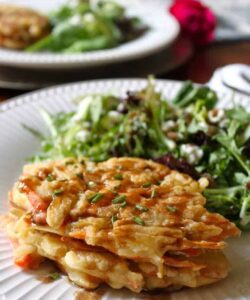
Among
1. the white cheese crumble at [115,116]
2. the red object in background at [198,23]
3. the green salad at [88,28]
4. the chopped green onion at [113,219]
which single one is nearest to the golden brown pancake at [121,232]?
the chopped green onion at [113,219]

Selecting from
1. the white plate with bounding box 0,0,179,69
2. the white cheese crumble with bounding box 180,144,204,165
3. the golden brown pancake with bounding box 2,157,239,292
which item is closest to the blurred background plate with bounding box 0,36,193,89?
the white plate with bounding box 0,0,179,69

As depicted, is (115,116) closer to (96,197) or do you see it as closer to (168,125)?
(168,125)

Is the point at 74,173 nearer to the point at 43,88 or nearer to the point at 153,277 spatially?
the point at 153,277

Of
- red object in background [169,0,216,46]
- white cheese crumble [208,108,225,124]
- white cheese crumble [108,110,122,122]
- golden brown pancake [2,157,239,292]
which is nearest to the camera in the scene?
golden brown pancake [2,157,239,292]

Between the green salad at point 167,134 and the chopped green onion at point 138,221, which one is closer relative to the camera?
the chopped green onion at point 138,221

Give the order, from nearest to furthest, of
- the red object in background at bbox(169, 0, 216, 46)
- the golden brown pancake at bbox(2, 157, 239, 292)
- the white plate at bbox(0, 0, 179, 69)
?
1. the golden brown pancake at bbox(2, 157, 239, 292)
2. the white plate at bbox(0, 0, 179, 69)
3. the red object in background at bbox(169, 0, 216, 46)

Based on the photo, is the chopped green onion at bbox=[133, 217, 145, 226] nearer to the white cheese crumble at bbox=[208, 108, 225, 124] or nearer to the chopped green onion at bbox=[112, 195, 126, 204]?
the chopped green onion at bbox=[112, 195, 126, 204]

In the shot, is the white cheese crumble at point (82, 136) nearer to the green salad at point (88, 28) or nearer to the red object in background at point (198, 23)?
the green salad at point (88, 28)
